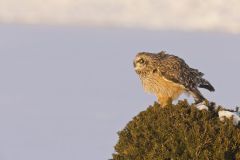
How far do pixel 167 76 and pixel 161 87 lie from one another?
397 millimetres

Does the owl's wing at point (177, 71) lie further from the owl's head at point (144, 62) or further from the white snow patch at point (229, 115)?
the white snow patch at point (229, 115)

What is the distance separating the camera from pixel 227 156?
23.1 metres

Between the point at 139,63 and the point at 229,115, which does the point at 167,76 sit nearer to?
the point at 139,63

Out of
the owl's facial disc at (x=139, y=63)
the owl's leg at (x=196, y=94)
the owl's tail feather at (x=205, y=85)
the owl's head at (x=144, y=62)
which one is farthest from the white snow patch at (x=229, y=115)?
the owl's facial disc at (x=139, y=63)

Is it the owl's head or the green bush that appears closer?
the green bush

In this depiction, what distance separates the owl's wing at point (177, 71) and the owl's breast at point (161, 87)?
13 cm

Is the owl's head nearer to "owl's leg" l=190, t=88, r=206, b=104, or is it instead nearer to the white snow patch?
"owl's leg" l=190, t=88, r=206, b=104

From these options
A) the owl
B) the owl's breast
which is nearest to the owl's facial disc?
the owl

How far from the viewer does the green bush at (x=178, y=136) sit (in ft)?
75.5

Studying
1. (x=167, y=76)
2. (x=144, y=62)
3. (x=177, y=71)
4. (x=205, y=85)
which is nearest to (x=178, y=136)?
(x=167, y=76)

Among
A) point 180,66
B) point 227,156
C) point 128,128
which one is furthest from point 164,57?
point 227,156

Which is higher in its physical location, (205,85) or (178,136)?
(205,85)

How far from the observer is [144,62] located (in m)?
28.4

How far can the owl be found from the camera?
27969mm
